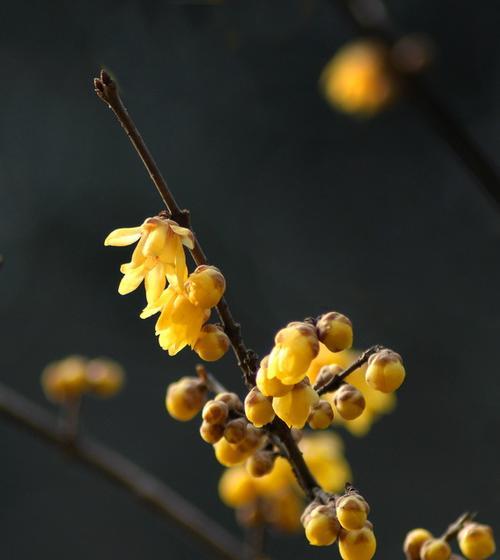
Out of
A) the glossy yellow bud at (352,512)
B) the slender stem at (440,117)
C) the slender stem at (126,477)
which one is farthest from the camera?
the slender stem at (126,477)

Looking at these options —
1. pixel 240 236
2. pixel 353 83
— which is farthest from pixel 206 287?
pixel 240 236

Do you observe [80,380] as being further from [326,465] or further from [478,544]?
[478,544]

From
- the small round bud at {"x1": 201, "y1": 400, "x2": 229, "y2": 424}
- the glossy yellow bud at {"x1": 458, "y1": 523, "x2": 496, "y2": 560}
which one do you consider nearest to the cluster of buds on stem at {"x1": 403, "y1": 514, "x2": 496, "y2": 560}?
the glossy yellow bud at {"x1": 458, "y1": 523, "x2": 496, "y2": 560}

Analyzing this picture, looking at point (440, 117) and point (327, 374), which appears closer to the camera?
point (440, 117)

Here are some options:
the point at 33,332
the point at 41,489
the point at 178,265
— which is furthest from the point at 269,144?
the point at 178,265

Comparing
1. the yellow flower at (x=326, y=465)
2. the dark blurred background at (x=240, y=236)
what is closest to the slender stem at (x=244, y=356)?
the yellow flower at (x=326, y=465)

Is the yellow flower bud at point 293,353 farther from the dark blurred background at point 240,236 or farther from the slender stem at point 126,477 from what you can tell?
the dark blurred background at point 240,236
